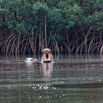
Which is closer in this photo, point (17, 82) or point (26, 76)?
point (17, 82)

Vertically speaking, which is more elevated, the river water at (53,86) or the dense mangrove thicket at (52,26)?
the dense mangrove thicket at (52,26)

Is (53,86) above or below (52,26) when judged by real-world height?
below

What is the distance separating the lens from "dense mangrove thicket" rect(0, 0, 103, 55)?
44.9 metres

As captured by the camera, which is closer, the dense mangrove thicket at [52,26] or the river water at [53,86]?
the river water at [53,86]

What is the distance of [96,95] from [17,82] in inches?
177

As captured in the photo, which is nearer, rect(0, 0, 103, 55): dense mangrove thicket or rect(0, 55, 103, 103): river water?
rect(0, 55, 103, 103): river water

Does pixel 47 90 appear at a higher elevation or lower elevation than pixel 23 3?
lower

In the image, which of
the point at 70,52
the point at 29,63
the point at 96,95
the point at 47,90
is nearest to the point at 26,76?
the point at 47,90

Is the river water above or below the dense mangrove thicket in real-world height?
below

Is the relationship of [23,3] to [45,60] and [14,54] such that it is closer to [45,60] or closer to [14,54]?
[14,54]

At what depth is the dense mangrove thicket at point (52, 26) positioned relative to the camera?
44.9 metres

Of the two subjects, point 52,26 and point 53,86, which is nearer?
point 53,86

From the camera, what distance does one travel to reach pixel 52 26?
46.6m

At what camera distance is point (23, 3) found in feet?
152
